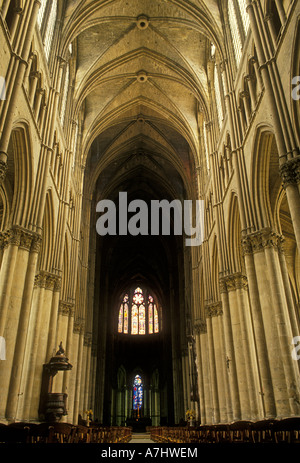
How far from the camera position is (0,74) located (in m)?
10.1

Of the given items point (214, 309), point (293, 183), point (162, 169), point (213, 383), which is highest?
point (162, 169)

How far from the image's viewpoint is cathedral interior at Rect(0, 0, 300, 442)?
10.9 metres

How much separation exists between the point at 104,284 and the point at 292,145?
31.5 m

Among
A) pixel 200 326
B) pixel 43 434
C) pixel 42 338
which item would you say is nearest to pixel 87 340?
pixel 200 326

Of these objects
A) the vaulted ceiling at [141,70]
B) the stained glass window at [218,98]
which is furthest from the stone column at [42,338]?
the stained glass window at [218,98]

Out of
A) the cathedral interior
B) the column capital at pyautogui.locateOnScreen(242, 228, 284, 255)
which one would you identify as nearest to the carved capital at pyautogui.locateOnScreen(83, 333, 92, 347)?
the cathedral interior

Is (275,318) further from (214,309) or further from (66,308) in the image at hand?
(66,308)

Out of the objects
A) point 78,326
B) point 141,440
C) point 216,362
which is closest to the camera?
point 216,362

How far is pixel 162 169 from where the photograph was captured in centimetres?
3322

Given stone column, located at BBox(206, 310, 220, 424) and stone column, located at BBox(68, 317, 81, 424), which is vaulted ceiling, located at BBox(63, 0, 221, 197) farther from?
stone column, located at BBox(206, 310, 220, 424)

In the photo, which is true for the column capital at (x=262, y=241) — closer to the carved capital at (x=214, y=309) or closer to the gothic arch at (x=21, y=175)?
the carved capital at (x=214, y=309)
